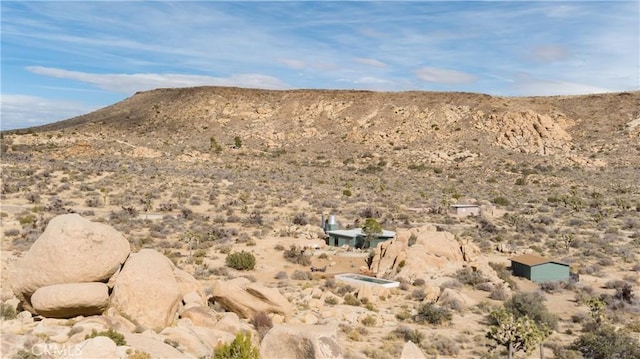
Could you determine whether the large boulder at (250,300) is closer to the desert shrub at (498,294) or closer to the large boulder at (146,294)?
the large boulder at (146,294)

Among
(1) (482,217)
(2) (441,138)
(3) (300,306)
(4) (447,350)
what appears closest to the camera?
(4) (447,350)

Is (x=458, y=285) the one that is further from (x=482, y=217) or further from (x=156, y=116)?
(x=156, y=116)

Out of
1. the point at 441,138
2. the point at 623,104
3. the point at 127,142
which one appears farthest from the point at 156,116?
the point at 623,104

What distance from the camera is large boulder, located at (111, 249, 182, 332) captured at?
13539mm

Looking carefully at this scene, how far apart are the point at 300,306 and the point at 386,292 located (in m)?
4.29

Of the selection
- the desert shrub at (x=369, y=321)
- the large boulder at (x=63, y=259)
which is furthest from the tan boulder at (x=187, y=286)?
the desert shrub at (x=369, y=321)

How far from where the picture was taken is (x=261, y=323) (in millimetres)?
15523

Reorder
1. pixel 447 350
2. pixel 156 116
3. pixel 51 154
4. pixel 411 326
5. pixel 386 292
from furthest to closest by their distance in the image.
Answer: pixel 156 116 → pixel 51 154 → pixel 386 292 → pixel 411 326 → pixel 447 350

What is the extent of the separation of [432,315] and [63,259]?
12.7m

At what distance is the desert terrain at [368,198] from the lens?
61.9ft

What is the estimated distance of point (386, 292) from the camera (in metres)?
21.5

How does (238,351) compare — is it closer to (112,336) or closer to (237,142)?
(112,336)

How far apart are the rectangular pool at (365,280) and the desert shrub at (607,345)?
819 cm

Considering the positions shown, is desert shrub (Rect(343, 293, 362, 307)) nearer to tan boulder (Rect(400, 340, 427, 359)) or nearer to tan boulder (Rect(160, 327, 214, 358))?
tan boulder (Rect(160, 327, 214, 358))
